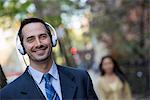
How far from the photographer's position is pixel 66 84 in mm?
3906

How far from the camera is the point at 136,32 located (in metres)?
25.6

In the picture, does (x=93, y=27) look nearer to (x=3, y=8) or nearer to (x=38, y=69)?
(x=3, y=8)

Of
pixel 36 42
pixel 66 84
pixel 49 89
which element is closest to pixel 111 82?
pixel 66 84

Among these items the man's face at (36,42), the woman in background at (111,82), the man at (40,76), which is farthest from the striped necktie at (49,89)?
the woman in background at (111,82)

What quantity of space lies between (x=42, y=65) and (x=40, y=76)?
9 centimetres

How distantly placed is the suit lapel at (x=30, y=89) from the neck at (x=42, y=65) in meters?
0.11

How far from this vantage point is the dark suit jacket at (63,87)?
374cm

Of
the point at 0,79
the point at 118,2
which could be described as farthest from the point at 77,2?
the point at 118,2

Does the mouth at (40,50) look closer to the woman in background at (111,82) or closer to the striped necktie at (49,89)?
the striped necktie at (49,89)

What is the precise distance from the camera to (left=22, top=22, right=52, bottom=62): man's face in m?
3.67

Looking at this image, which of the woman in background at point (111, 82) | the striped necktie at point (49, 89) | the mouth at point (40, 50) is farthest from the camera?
the woman in background at point (111, 82)

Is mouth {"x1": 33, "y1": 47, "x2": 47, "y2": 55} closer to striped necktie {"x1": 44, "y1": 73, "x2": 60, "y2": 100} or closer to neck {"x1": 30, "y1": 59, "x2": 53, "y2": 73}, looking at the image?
neck {"x1": 30, "y1": 59, "x2": 53, "y2": 73}

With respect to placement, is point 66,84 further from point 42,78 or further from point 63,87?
point 42,78

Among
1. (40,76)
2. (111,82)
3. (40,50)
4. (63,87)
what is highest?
(40,50)
